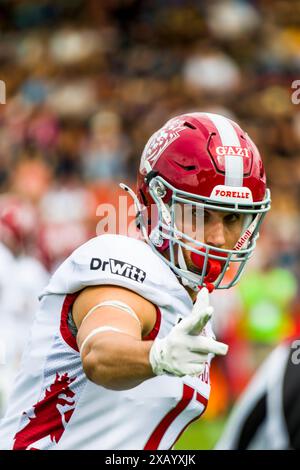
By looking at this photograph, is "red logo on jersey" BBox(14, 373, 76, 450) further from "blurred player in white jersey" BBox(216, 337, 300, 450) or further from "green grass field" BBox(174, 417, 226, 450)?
"green grass field" BBox(174, 417, 226, 450)

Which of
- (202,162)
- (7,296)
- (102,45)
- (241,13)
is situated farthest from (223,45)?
(202,162)

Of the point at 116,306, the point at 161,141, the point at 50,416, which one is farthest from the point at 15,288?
the point at 116,306

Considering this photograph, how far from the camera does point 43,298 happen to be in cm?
317

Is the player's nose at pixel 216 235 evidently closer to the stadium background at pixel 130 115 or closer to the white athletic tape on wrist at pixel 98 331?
the white athletic tape on wrist at pixel 98 331

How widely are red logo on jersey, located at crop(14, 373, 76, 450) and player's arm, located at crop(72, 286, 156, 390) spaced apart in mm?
305

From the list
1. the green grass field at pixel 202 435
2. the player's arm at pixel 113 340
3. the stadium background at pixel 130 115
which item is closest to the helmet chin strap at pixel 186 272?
the player's arm at pixel 113 340

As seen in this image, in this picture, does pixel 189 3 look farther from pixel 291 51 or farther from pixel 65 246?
pixel 65 246

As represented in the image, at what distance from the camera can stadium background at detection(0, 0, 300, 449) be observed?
9789 mm

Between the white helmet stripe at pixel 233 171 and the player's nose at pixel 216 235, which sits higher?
the white helmet stripe at pixel 233 171

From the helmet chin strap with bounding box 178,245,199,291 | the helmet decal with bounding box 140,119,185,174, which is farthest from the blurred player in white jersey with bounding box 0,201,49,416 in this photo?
the helmet chin strap with bounding box 178,245,199,291

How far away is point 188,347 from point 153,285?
54 cm

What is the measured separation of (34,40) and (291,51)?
3.63 meters

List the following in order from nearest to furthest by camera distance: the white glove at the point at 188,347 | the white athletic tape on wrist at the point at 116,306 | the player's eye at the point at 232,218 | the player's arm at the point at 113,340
Answer: the white glove at the point at 188,347, the player's arm at the point at 113,340, the white athletic tape on wrist at the point at 116,306, the player's eye at the point at 232,218

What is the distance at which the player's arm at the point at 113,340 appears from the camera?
255 cm
